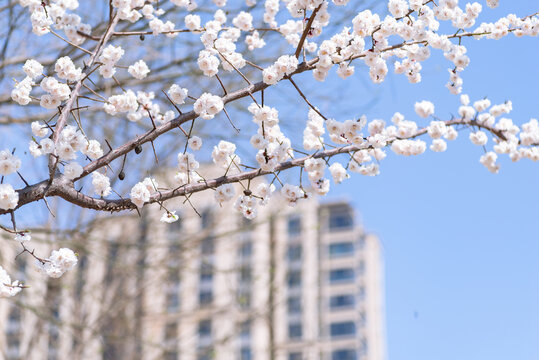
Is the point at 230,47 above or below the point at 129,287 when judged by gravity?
below

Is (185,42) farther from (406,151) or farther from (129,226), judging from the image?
(129,226)

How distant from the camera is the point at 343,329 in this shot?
57031 millimetres

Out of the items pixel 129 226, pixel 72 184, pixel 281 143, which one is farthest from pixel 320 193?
pixel 129 226

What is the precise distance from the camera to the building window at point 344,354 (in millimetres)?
55938

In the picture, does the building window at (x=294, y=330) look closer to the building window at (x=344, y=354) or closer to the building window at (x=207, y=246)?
the building window at (x=344, y=354)

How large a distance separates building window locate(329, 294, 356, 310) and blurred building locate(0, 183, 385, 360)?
0.08 m

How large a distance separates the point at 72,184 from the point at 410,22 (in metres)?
1.57

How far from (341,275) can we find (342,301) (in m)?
2.33

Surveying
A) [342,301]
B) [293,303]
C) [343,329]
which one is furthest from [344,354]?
[293,303]

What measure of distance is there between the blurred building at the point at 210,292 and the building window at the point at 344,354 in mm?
79

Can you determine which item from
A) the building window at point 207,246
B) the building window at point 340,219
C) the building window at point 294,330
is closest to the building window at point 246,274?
the building window at point 207,246

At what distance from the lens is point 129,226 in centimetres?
1077

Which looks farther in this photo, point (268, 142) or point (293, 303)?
point (293, 303)

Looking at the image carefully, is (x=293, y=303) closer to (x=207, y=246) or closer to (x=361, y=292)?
(x=207, y=246)
